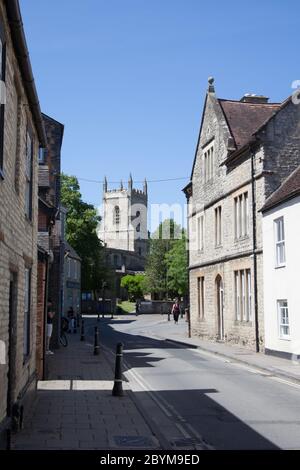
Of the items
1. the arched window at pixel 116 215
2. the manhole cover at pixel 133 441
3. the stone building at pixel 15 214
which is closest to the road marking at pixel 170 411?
the manhole cover at pixel 133 441

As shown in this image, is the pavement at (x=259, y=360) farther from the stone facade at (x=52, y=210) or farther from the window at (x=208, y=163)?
the window at (x=208, y=163)

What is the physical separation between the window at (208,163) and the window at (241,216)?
13.7ft

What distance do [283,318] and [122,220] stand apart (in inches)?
4455

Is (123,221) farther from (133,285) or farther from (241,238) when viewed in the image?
(241,238)

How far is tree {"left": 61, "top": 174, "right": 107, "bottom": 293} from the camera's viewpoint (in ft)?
193

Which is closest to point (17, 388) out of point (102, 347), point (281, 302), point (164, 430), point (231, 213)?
point (164, 430)

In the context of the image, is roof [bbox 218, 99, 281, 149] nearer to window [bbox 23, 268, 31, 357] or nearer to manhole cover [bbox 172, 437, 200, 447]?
window [bbox 23, 268, 31, 357]

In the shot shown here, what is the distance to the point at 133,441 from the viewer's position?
26.0 feet

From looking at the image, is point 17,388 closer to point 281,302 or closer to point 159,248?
point 281,302

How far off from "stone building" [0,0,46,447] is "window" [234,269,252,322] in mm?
14446

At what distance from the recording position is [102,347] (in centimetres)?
2480

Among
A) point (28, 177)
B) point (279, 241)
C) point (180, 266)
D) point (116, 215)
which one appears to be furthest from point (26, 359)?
point (116, 215)

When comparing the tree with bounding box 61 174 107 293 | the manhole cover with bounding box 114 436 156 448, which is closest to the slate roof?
the manhole cover with bounding box 114 436 156 448

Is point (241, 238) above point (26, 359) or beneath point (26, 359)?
above
